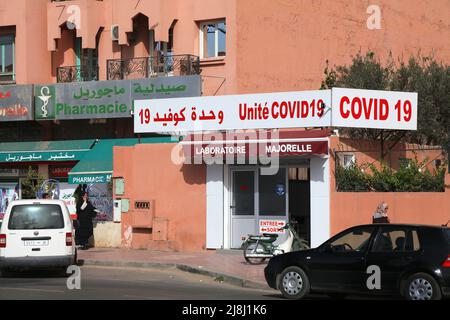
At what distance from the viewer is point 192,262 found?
22.3 metres

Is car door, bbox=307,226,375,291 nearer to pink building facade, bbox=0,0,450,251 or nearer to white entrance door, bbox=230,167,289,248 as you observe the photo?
white entrance door, bbox=230,167,289,248

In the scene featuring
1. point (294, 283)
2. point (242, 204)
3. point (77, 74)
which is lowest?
point (294, 283)

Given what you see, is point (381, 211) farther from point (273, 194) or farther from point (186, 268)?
point (186, 268)

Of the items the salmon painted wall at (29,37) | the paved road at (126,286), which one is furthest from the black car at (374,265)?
the salmon painted wall at (29,37)

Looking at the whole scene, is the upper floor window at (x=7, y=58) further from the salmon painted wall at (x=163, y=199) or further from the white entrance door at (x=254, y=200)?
the white entrance door at (x=254, y=200)

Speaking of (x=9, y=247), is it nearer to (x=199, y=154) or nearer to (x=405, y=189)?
(x=199, y=154)

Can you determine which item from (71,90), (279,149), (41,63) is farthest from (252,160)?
(41,63)

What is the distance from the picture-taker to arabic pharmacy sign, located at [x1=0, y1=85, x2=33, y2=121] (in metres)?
32.7

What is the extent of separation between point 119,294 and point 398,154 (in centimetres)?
1145

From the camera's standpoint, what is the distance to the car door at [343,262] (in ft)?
49.1

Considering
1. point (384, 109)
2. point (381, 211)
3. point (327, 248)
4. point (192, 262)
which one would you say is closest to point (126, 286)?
point (192, 262)

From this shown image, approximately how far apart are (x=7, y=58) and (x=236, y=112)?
45.6ft

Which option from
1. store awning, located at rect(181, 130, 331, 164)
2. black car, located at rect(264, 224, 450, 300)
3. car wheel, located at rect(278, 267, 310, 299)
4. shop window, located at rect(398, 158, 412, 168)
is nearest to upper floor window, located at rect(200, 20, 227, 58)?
store awning, located at rect(181, 130, 331, 164)

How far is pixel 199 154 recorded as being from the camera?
24.2 metres
